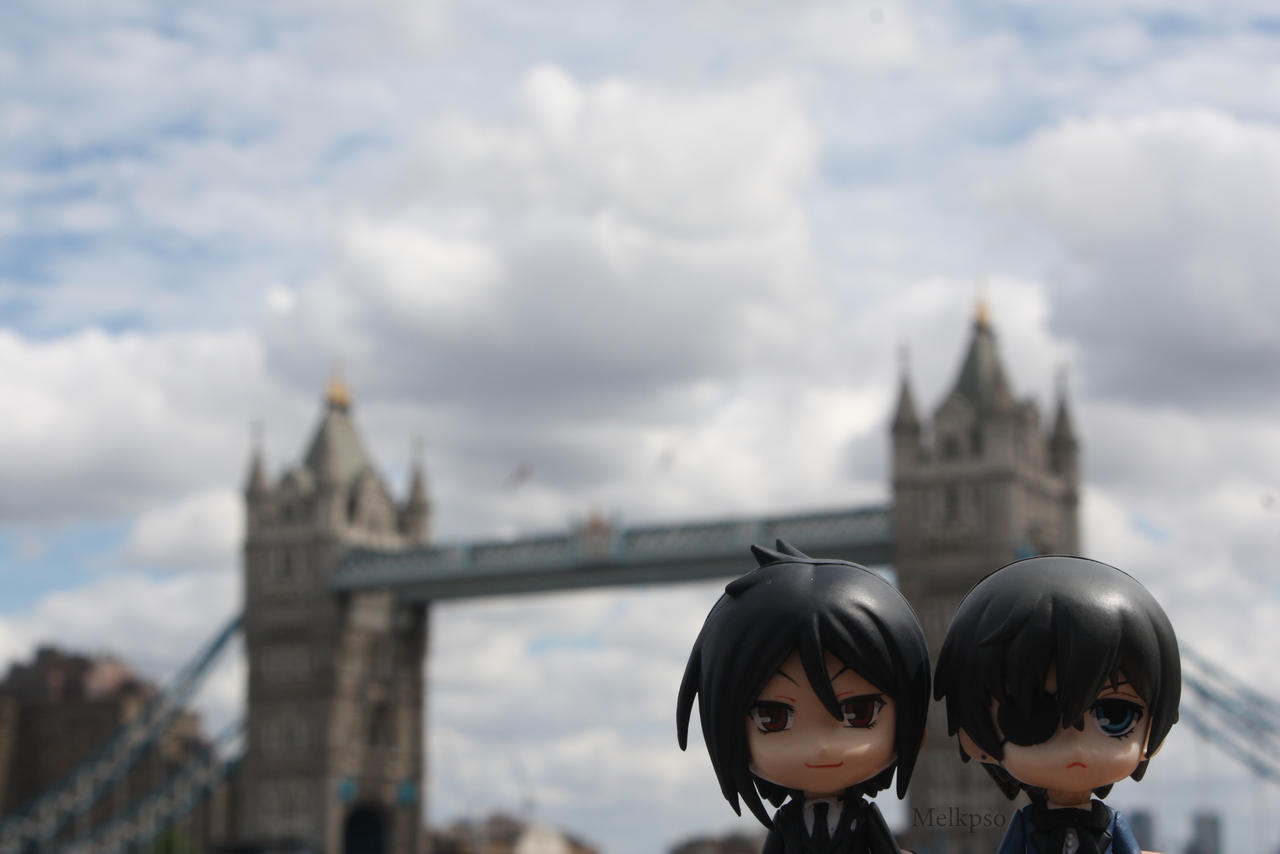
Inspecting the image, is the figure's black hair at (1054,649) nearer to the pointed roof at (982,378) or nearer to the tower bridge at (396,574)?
the tower bridge at (396,574)

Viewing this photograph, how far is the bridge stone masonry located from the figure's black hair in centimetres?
4869

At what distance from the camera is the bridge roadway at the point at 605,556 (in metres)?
62.6

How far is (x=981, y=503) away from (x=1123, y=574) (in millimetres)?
50856

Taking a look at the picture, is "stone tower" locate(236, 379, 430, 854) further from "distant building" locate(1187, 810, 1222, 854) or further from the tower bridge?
"distant building" locate(1187, 810, 1222, 854)

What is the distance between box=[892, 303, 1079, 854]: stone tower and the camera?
193 feet

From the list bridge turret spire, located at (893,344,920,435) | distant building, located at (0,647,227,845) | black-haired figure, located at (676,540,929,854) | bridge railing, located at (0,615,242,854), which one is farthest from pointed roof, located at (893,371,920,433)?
black-haired figure, located at (676,540,929,854)

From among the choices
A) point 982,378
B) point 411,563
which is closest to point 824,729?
point 982,378

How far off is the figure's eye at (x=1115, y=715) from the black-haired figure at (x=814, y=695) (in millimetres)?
935

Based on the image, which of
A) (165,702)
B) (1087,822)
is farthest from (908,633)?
(165,702)

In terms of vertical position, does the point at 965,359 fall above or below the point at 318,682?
above

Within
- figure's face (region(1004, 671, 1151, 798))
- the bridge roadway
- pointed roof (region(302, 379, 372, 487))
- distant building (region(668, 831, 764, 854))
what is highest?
pointed roof (region(302, 379, 372, 487))

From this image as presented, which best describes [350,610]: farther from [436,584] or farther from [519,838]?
[519,838]

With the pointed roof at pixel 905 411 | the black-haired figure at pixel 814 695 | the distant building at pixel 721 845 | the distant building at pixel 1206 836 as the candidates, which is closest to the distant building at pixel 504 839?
the distant building at pixel 721 845

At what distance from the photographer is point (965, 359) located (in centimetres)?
6312
